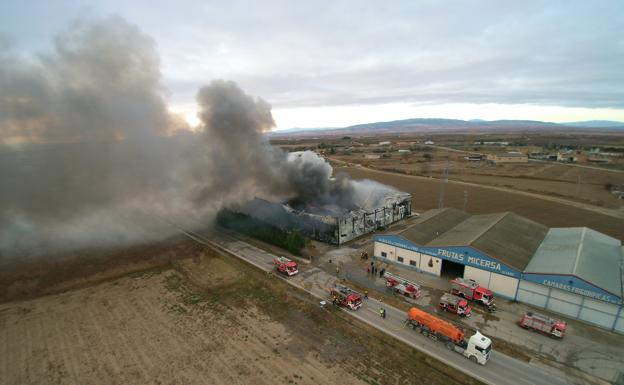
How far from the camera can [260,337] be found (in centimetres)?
2470

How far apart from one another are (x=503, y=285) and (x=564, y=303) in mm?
4734

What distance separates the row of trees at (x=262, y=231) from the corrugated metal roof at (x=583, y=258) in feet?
84.5

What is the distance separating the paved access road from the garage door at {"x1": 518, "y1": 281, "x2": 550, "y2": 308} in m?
8.93

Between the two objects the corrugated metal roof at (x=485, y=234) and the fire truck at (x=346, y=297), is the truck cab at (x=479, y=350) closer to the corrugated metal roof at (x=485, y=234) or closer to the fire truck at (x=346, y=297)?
the fire truck at (x=346, y=297)

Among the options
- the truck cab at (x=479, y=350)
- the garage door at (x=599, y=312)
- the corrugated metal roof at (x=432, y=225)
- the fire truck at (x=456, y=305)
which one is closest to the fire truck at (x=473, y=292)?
the fire truck at (x=456, y=305)

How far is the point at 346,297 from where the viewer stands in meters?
28.7

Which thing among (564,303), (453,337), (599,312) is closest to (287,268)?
(453,337)

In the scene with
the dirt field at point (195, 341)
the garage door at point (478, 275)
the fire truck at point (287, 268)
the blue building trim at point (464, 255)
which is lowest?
the dirt field at point (195, 341)

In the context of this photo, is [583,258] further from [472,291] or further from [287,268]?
[287,268]

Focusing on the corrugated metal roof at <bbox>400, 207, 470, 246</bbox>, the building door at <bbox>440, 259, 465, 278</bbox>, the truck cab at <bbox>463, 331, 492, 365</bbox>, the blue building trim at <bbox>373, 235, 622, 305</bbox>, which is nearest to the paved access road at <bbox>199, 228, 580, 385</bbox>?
the truck cab at <bbox>463, 331, 492, 365</bbox>

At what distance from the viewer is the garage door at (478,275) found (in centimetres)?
3119

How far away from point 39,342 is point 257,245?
24822 millimetres

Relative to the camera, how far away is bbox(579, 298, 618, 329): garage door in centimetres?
2517

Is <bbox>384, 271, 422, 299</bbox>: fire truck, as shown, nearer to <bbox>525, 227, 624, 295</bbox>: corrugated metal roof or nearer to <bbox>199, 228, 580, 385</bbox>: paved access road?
<bbox>199, 228, 580, 385</bbox>: paved access road
